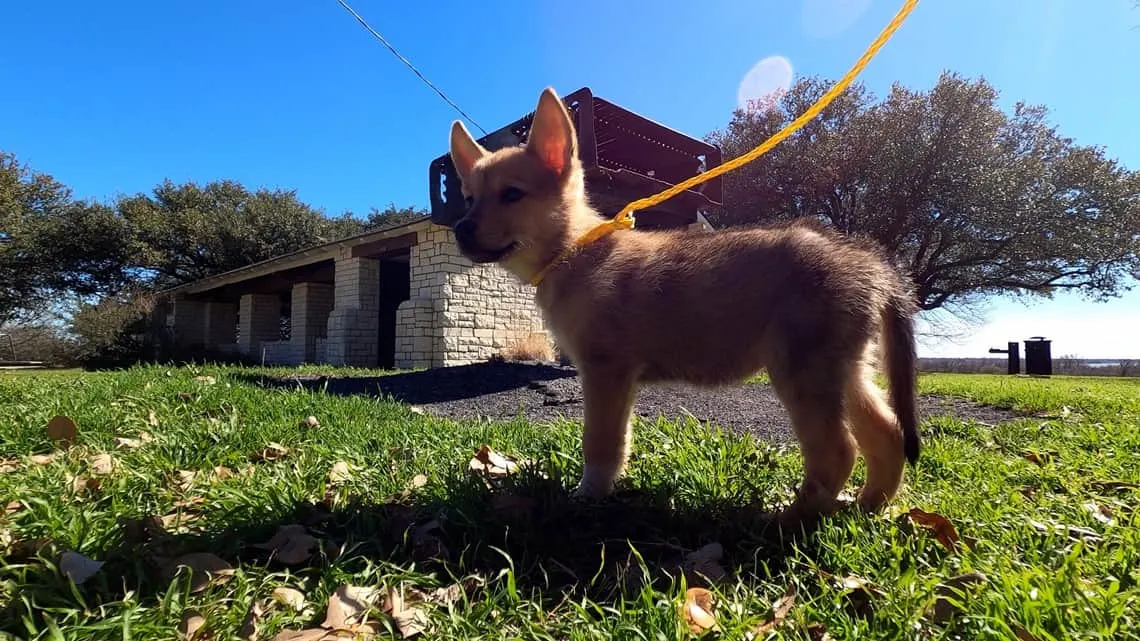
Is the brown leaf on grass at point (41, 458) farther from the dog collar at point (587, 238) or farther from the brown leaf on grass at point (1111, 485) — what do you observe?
the brown leaf on grass at point (1111, 485)

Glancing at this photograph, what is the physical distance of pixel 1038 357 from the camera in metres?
20.7

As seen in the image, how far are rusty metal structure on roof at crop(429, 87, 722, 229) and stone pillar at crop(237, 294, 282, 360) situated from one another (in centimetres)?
2228

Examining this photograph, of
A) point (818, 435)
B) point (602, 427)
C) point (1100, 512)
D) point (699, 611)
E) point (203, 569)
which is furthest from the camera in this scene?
point (602, 427)

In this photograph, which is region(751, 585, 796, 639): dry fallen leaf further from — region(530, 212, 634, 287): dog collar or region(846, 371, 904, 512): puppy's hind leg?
region(530, 212, 634, 287): dog collar

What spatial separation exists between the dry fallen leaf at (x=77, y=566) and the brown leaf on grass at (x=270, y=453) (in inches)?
60.8

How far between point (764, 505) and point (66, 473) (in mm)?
3791

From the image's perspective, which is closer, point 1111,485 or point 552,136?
point 1111,485

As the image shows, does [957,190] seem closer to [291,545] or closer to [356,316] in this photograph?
[356,316]

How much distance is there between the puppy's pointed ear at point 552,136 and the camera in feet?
10.9

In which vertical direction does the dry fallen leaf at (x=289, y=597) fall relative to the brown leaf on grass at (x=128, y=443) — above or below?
below

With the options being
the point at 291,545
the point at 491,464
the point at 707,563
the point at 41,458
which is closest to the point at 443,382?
the point at 41,458

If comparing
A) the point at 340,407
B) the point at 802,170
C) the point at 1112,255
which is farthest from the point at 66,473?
the point at 1112,255

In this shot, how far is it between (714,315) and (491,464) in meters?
1.59

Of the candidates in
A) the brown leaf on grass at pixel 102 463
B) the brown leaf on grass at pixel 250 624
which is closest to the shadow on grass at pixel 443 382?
the brown leaf on grass at pixel 102 463
